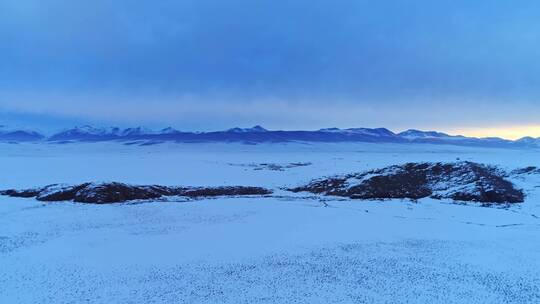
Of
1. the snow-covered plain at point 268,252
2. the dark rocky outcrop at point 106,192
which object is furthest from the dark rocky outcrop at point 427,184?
the dark rocky outcrop at point 106,192

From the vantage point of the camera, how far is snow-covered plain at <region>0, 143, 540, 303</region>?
57.0ft

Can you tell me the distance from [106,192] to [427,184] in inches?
1306

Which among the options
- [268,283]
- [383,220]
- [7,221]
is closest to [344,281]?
[268,283]

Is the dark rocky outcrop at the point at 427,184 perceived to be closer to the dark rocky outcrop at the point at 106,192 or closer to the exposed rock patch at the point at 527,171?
the exposed rock patch at the point at 527,171

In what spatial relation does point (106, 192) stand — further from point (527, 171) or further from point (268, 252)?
point (527, 171)

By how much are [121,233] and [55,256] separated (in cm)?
516

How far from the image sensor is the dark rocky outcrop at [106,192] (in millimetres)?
36750

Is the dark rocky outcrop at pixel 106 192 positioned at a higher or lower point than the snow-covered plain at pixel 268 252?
higher

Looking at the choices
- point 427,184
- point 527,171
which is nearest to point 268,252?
point 427,184

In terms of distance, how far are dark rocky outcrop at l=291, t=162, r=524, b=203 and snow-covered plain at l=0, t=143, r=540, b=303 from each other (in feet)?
9.66

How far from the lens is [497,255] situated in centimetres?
2253

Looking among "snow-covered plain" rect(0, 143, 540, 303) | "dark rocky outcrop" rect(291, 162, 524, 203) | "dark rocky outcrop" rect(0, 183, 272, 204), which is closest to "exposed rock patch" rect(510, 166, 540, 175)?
"dark rocky outcrop" rect(291, 162, 524, 203)

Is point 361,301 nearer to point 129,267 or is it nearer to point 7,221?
point 129,267

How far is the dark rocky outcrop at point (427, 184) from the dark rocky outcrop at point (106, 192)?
11658mm
